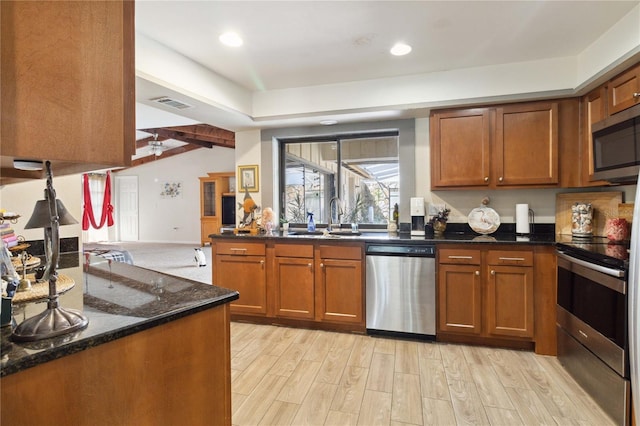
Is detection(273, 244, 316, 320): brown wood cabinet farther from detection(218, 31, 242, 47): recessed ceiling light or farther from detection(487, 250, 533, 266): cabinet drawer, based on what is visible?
detection(218, 31, 242, 47): recessed ceiling light

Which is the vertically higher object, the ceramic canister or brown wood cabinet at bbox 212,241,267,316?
the ceramic canister

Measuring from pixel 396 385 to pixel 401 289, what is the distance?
0.89m

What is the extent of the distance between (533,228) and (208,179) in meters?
8.20

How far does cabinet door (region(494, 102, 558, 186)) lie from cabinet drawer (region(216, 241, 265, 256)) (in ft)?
7.76

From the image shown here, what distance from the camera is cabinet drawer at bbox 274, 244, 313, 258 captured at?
3.18 metres

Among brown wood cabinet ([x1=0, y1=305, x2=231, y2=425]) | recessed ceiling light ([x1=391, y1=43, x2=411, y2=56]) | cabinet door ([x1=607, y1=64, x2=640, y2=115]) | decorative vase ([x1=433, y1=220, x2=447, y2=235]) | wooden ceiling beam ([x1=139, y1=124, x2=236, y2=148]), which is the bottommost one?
brown wood cabinet ([x1=0, y1=305, x2=231, y2=425])

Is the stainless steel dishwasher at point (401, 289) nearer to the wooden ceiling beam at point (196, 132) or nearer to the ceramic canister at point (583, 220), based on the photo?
the ceramic canister at point (583, 220)

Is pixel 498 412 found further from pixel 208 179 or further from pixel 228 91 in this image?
pixel 208 179

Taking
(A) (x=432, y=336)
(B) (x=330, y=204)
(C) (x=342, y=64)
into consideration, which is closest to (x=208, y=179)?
(B) (x=330, y=204)

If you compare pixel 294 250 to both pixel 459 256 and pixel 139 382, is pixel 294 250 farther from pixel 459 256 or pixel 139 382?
pixel 139 382

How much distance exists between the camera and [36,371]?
745 mm

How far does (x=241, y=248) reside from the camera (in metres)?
3.38

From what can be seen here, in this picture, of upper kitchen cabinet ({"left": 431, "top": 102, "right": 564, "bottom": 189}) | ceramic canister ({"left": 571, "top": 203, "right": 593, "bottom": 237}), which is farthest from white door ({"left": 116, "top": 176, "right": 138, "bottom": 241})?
ceramic canister ({"left": 571, "top": 203, "right": 593, "bottom": 237})

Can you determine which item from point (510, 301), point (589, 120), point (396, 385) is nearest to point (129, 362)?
point (396, 385)
